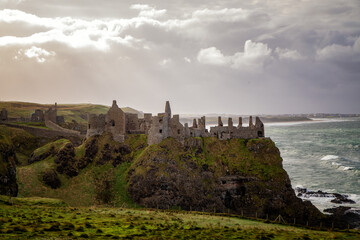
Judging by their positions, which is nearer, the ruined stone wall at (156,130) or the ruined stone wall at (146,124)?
the ruined stone wall at (156,130)

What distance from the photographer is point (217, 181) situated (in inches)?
2689

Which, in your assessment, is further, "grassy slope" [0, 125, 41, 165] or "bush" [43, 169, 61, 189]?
"grassy slope" [0, 125, 41, 165]

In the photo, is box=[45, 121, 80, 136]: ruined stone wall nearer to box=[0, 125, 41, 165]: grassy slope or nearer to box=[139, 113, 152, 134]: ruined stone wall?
box=[0, 125, 41, 165]: grassy slope

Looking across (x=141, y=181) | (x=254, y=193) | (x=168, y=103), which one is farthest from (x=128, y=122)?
(x=254, y=193)

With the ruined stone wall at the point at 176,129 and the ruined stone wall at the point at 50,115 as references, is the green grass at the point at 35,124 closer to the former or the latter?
the ruined stone wall at the point at 50,115

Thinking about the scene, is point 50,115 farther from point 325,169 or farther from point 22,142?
point 325,169

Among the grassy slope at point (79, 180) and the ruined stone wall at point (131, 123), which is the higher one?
the ruined stone wall at point (131, 123)

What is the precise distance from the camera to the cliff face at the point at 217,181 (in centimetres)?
6419

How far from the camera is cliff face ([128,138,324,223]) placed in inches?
2527

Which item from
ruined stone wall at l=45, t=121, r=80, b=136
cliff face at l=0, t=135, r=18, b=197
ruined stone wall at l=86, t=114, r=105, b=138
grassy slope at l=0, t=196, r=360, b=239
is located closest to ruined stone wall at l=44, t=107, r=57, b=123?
ruined stone wall at l=45, t=121, r=80, b=136

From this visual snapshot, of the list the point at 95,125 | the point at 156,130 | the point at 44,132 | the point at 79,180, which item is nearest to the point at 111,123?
the point at 95,125

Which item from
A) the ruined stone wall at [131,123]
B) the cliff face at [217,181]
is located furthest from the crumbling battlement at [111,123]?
the cliff face at [217,181]

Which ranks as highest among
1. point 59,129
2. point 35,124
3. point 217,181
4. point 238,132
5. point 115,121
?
point 115,121

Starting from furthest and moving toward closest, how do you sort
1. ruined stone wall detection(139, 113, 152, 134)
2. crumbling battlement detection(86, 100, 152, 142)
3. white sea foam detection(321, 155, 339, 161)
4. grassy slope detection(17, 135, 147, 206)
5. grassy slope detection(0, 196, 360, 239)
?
1. white sea foam detection(321, 155, 339, 161)
2. ruined stone wall detection(139, 113, 152, 134)
3. crumbling battlement detection(86, 100, 152, 142)
4. grassy slope detection(17, 135, 147, 206)
5. grassy slope detection(0, 196, 360, 239)
